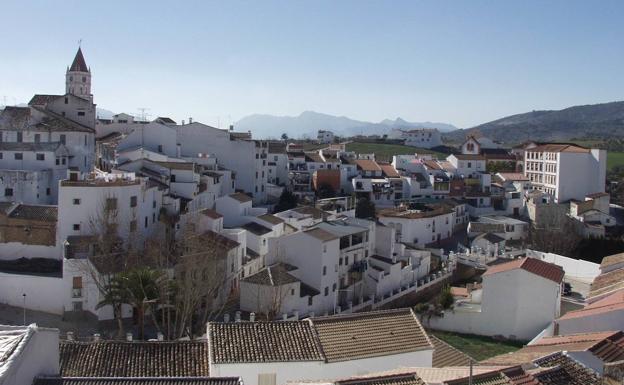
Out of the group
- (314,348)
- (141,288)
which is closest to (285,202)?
(141,288)

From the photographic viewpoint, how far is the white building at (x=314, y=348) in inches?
636

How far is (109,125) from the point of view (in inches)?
1897

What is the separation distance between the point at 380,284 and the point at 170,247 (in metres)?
10.5

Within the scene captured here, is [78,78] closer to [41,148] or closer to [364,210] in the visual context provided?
[41,148]

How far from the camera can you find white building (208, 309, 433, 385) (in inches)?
636

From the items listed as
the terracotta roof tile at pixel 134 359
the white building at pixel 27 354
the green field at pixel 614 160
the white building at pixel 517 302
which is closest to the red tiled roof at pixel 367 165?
the white building at pixel 517 302

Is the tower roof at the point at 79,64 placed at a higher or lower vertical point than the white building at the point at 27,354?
higher

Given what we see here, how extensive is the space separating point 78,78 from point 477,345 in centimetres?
3854

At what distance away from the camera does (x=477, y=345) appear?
90.3 ft

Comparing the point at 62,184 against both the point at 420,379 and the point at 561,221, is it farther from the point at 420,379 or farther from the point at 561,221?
the point at 561,221

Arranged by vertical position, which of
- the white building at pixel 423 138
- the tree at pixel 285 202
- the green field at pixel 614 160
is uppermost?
the white building at pixel 423 138

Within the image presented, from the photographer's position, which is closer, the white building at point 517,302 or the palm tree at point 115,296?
the palm tree at point 115,296

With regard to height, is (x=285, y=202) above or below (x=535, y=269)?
above

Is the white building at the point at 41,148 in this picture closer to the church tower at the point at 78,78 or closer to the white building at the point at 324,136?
the church tower at the point at 78,78
